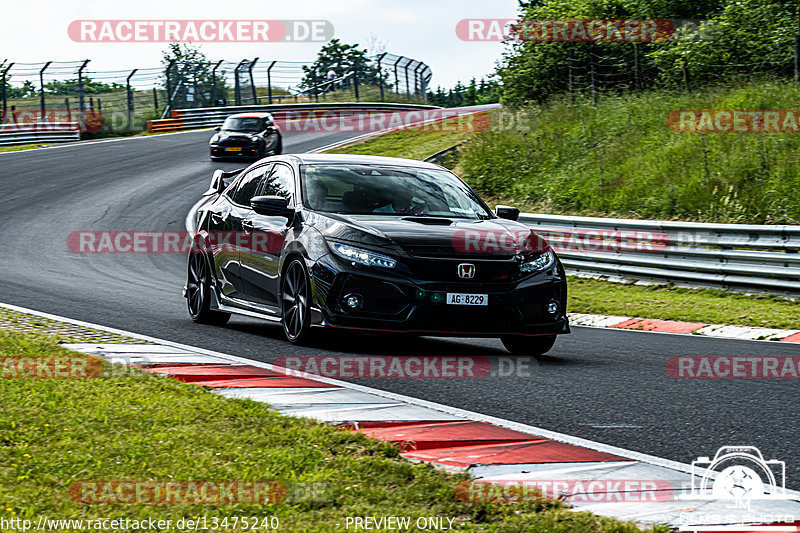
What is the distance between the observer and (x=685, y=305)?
12891mm

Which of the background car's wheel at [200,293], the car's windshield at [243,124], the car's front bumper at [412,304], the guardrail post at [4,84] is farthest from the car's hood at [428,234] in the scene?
the guardrail post at [4,84]

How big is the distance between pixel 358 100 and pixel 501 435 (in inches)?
1970

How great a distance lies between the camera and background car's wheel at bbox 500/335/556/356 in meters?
8.49

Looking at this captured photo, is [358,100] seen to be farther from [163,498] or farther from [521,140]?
[163,498]

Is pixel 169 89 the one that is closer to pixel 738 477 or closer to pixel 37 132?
pixel 37 132

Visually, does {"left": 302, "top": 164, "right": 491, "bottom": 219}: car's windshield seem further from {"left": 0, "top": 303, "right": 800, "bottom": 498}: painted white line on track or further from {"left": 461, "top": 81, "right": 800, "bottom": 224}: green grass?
{"left": 461, "top": 81, "right": 800, "bottom": 224}: green grass

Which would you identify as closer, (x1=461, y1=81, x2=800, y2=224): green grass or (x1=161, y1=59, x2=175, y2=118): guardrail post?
(x1=461, y1=81, x2=800, y2=224): green grass

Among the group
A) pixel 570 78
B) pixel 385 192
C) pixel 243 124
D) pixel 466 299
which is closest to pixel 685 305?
pixel 385 192

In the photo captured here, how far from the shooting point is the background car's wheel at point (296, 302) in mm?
8230

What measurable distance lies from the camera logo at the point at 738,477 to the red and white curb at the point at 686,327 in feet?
18.1

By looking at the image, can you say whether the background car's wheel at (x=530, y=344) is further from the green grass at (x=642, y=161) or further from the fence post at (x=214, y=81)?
the fence post at (x=214, y=81)

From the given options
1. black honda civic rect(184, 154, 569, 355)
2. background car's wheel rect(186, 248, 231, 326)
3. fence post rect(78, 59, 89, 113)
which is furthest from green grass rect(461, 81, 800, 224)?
fence post rect(78, 59, 89, 113)

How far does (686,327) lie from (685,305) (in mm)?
1685

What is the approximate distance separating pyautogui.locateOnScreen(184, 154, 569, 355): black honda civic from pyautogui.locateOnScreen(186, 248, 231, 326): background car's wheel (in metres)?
0.42
